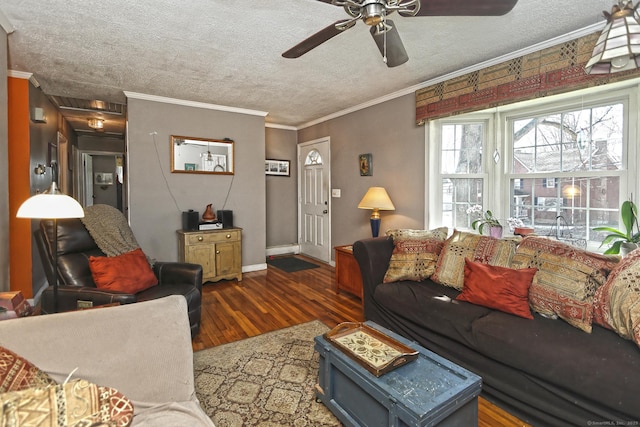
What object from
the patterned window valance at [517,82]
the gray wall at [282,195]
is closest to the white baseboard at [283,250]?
the gray wall at [282,195]

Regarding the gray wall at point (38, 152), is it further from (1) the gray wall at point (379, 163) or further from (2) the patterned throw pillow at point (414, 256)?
(2) the patterned throw pillow at point (414, 256)

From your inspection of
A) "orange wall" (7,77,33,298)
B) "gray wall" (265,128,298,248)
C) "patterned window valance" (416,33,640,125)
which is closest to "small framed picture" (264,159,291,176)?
"gray wall" (265,128,298,248)

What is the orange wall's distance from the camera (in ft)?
10.0

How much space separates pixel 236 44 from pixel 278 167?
3147 mm

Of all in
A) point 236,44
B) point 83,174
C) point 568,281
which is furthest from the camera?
point 83,174

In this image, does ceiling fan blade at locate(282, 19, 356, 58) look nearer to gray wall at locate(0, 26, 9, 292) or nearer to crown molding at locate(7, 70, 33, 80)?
gray wall at locate(0, 26, 9, 292)

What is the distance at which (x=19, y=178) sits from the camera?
308 centimetres

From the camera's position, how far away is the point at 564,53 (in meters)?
2.34

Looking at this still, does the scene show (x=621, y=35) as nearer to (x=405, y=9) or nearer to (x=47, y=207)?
(x=405, y=9)

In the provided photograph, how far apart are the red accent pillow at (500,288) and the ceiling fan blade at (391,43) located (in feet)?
4.89

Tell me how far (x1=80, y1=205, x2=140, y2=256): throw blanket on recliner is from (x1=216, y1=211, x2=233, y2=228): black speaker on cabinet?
151 centimetres

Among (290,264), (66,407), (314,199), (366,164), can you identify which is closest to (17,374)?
(66,407)

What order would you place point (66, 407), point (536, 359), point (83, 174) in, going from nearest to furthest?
point (66, 407) → point (536, 359) → point (83, 174)

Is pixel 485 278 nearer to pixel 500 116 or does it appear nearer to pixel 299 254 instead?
pixel 500 116
